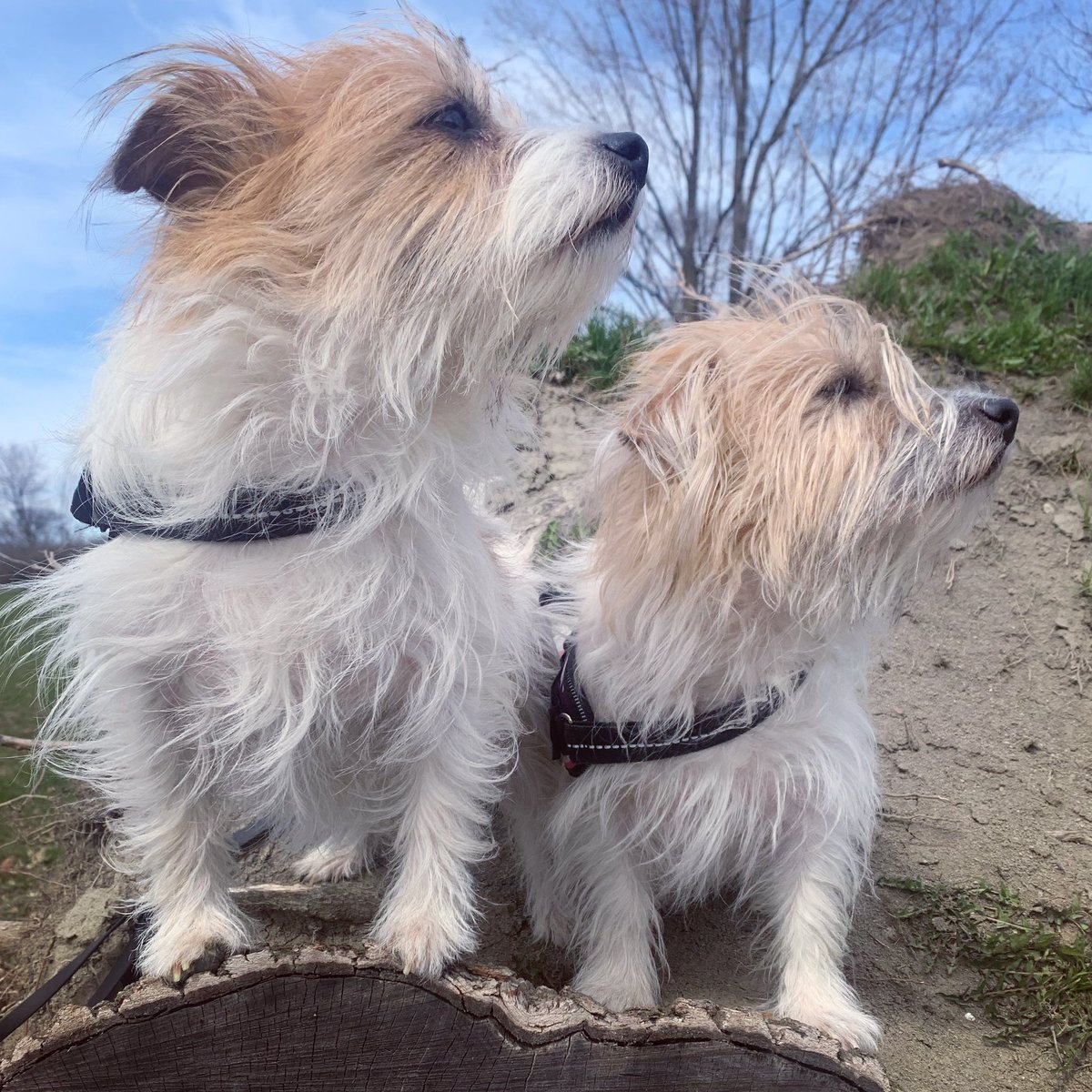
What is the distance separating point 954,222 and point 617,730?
6.90 m

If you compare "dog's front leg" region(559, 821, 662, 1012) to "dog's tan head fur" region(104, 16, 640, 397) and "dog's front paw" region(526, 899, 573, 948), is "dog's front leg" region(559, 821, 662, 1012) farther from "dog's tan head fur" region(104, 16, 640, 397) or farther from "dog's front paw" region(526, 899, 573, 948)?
"dog's tan head fur" region(104, 16, 640, 397)

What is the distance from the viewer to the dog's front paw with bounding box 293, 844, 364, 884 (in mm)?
2803

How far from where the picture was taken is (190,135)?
174 centimetres

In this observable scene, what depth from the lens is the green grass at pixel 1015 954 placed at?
2338 millimetres

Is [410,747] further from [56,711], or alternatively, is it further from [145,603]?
[56,711]

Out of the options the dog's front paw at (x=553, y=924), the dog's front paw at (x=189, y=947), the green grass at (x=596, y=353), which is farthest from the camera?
the green grass at (x=596, y=353)

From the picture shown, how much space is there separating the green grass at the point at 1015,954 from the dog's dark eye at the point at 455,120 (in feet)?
7.99

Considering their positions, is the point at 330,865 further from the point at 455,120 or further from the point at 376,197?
the point at 455,120

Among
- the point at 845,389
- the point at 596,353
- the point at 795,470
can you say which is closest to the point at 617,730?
the point at 795,470

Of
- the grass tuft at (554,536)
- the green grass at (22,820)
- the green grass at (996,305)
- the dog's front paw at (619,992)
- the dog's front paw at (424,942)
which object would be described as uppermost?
the green grass at (996,305)

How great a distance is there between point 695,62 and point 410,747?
35.7ft

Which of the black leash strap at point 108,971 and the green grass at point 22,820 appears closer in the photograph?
the black leash strap at point 108,971

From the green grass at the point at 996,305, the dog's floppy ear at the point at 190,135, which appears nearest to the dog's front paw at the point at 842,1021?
the dog's floppy ear at the point at 190,135

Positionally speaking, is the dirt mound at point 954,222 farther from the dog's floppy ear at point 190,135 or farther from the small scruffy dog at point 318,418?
the dog's floppy ear at point 190,135
